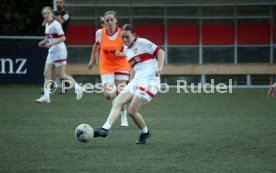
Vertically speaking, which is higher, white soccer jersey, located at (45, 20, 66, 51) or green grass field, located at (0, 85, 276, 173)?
white soccer jersey, located at (45, 20, 66, 51)

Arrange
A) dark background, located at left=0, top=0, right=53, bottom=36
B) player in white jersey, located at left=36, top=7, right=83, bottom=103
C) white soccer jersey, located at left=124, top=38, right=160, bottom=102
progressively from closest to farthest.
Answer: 1. white soccer jersey, located at left=124, top=38, right=160, bottom=102
2. player in white jersey, located at left=36, top=7, right=83, bottom=103
3. dark background, located at left=0, top=0, right=53, bottom=36

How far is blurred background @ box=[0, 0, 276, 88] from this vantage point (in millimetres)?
23859

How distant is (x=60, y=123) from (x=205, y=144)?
3899 millimetres

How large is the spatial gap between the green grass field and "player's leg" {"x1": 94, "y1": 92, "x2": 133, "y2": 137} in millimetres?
198

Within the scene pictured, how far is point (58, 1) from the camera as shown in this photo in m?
21.1

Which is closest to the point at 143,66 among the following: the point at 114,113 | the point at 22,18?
the point at 114,113

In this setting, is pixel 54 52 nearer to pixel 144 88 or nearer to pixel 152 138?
pixel 152 138

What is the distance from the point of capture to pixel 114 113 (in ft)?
38.2

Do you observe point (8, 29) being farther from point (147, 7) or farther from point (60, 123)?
point (60, 123)

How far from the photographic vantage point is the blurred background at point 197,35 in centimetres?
2386

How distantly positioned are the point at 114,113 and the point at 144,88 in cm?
59

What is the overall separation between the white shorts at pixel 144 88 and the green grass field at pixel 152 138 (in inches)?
26.5

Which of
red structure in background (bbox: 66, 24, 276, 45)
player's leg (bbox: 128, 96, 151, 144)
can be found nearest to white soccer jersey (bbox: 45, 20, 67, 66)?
red structure in background (bbox: 66, 24, 276, 45)

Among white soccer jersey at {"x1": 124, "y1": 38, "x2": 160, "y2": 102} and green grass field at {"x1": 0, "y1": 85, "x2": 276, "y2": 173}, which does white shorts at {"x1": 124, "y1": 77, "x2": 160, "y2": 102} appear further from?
green grass field at {"x1": 0, "y1": 85, "x2": 276, "y2": 173}
